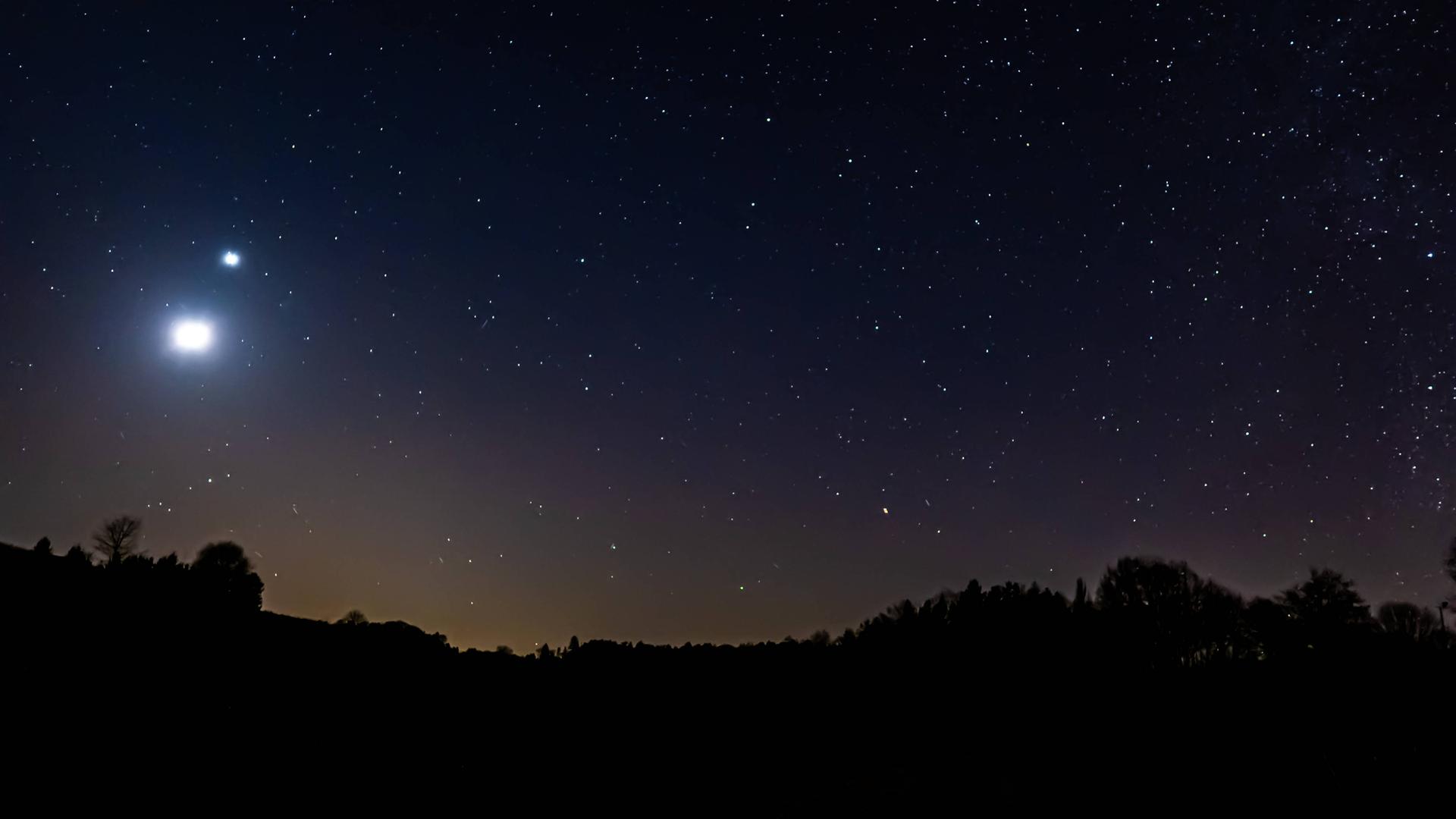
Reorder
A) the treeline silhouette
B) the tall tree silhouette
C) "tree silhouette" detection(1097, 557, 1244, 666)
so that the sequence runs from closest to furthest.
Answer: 1. the treeline silhouette
2. the tall tree silhouette
3. "tree silhouette" detection(1097, 557, 1244, 666)

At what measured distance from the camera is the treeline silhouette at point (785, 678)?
41.9 feet

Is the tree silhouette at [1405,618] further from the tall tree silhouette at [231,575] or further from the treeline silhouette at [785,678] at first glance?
the tall tree silhouette at [231,575]

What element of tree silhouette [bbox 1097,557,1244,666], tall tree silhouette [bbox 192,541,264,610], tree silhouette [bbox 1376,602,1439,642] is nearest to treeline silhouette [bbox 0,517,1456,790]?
tall tree silhouette [bbox 192,541,264,610]

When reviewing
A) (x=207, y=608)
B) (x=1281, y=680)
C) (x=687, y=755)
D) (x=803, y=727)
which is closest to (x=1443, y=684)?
(x=1281, y=680)

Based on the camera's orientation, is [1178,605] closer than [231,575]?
No

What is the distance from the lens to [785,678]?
2095cm

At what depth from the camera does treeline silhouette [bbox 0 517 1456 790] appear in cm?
1276

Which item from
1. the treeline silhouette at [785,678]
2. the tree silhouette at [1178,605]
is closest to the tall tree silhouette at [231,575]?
the treeline silhouette at [785,678]

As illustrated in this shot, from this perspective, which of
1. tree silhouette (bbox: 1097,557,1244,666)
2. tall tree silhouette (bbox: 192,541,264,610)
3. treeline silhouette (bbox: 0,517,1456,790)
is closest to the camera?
treeline silhouette (bbox: 0,517,1456,790)

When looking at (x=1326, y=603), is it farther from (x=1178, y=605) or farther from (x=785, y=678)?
(x=785, y=678)

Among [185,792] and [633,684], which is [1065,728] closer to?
[633,684]

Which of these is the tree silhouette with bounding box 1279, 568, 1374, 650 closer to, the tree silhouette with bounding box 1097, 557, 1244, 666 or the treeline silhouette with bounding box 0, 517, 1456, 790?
the tree silhouette with bounding box 1097, 557, 1244, 666

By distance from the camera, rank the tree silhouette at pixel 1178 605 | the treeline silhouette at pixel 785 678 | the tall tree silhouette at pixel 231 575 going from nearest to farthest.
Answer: the treeline silhouette at pixel 785 678, the tall tree silhouette at pixel 231 575, the tree silhouette at pixel 1178 605

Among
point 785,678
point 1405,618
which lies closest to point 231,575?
point 785,678
